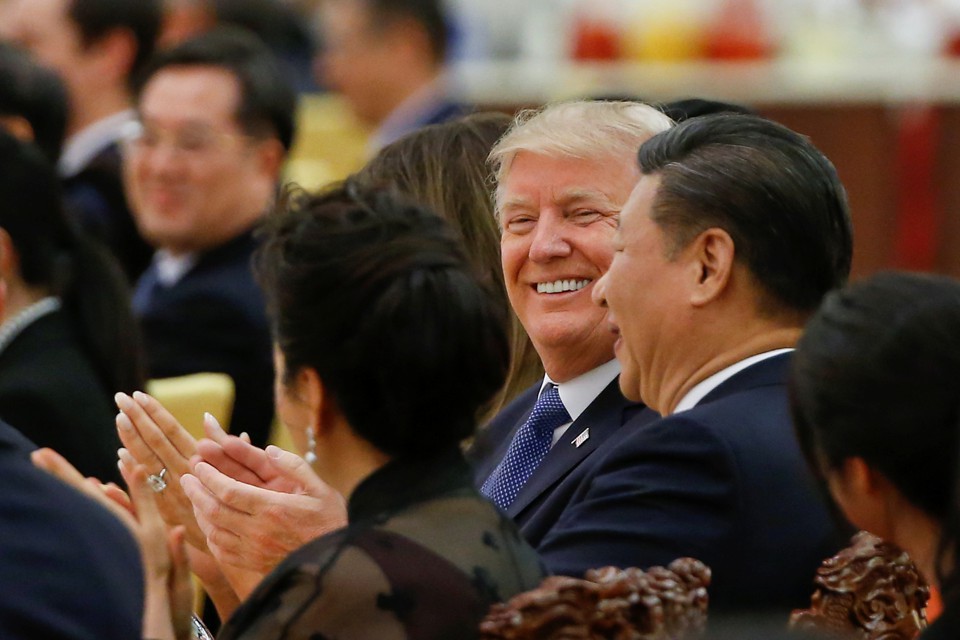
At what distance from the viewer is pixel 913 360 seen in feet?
5.32

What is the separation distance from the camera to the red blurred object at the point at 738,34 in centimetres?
768

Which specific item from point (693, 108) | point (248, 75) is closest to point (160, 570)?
point (693, 108)

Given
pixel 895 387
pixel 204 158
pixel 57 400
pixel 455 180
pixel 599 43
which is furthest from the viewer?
pixel 599 43

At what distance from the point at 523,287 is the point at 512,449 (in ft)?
0.88

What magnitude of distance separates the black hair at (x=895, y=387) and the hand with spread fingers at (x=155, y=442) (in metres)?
0.98

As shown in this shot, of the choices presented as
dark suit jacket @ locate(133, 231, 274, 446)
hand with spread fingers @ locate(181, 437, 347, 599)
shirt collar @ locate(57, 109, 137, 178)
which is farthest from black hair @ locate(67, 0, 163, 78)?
hand with spread fingers @ locate(181, 437, 347, 599)

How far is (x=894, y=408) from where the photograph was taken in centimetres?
162

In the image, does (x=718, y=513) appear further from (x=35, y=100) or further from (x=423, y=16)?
(x=423, y=16)

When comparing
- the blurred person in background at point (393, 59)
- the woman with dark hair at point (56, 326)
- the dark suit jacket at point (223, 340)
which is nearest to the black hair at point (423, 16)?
the blurred person in background at point (393, 59)

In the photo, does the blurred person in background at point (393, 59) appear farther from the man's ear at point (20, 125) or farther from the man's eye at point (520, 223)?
the man's eye at point (520, 223)

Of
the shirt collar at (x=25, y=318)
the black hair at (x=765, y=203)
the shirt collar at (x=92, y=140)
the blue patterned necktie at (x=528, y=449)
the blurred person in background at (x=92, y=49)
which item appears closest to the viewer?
the black hair at (x=765, y=203)

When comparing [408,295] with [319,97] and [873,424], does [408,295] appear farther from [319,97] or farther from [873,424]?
[319,97]

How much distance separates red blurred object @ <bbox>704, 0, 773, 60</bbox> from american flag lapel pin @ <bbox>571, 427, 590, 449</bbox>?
551 cm

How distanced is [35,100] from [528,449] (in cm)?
229
